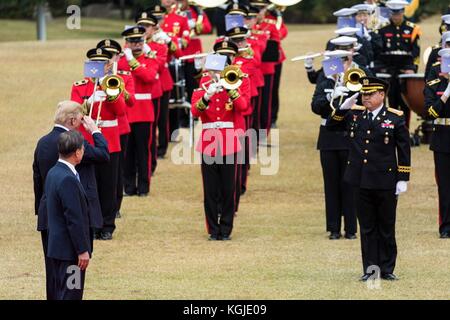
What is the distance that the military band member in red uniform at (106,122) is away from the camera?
15.0 meters

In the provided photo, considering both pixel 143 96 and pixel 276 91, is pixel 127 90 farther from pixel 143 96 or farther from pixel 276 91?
pixel 276 91

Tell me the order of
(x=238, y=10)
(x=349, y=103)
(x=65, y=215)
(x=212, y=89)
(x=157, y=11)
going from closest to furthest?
(x=65, y=215) < (x=349, y=103) < (x=212, y=89) < (x=238, y=10) < (x=157, y=11)

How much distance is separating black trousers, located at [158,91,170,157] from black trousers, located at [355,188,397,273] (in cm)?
Answer: 741

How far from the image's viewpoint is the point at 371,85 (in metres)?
12.7

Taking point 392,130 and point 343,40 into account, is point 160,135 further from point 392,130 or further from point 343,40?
point 392,130

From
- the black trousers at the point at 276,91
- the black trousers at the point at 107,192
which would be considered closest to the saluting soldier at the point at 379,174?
the black trousers at the point at 107,192

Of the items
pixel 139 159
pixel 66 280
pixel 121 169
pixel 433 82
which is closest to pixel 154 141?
pixel 139 159

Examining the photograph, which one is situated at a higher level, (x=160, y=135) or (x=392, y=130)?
(x=392, y=130)

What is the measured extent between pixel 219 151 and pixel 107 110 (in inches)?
51.0

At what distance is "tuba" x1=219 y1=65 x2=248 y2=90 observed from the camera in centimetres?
1471

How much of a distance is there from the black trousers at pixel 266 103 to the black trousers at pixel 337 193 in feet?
20.0

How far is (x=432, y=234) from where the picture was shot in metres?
15.5
